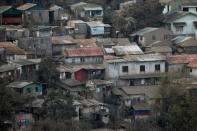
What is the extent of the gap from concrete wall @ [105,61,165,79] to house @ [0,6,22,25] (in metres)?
5.76

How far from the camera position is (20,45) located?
987 inches

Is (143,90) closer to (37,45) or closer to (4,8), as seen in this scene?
(37,45)

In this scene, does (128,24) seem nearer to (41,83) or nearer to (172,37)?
(172,37)

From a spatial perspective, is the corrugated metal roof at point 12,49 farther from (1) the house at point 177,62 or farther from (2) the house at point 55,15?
(1) the house at point 177,62

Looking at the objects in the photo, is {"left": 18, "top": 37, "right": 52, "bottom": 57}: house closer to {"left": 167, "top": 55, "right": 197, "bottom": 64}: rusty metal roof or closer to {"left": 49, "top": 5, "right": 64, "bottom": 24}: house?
{"left": 49, "top": 5, "right": 64, "bottom": 24}: house

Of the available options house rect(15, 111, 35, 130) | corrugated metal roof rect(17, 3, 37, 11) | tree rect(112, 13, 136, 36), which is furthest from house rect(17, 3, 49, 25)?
house rect(15, 111, 35, 130)

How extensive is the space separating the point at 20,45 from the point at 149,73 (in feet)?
15.9

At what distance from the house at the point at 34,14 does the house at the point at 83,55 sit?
4.05m

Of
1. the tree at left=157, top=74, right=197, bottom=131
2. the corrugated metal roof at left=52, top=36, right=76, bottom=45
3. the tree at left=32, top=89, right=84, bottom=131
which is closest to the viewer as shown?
the tree at left=32, top=89, right=84, bottom=131

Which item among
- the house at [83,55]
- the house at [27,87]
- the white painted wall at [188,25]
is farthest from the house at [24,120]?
the white painted wall at [188,25]

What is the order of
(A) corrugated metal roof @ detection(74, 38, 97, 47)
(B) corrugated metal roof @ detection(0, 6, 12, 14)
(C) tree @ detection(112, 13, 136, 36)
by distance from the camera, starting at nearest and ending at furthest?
1. (A) corrugated metal roof @ detection(74, 38, 97, 47)
2. (C) tree @ detection(112, 13, 136, 36)
3. (B) corrugated metal roof @ detection(0, 6, 12, 14)

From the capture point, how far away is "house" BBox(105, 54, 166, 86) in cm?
2352

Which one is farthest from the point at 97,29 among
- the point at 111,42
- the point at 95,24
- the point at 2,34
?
the point at 2,34

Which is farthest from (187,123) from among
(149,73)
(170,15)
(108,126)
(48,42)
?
(170,15)
